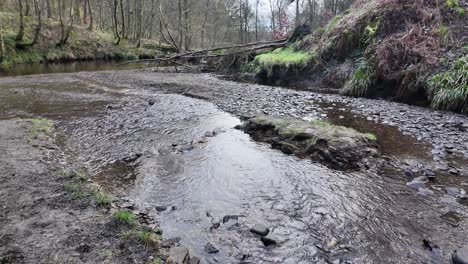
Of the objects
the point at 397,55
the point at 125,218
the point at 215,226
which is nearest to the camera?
the point at 125,218

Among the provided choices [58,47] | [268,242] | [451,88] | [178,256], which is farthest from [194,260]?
[58,47]

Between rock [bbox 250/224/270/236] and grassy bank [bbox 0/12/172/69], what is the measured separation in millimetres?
22063

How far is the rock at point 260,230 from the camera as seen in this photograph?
139 inches

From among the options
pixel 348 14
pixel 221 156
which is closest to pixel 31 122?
pixel 221 156

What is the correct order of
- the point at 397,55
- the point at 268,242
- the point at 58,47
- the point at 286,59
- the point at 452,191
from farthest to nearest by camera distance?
the point at 58,47 → the point at 286,59 → the point at 397,55 → the point at 452,191 → the point at 268,242

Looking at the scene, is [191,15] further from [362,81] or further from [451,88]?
[451,88]

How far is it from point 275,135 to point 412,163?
2710 millimetres

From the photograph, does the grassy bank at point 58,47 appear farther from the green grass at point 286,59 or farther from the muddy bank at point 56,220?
the muddy bank at point 56,220

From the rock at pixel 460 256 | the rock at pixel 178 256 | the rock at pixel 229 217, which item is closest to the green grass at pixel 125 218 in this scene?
the rock at pixel 178 256

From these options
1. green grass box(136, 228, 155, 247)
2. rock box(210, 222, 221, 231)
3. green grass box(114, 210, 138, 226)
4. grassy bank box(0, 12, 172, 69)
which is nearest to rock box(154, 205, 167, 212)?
green grass box(114, 210, 138, 226)

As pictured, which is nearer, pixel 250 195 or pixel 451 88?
pixel 250 195

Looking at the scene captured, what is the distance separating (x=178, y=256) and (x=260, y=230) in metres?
1.04

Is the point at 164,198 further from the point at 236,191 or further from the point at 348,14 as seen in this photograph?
the point at 348,14

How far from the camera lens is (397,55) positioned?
10.7 m
